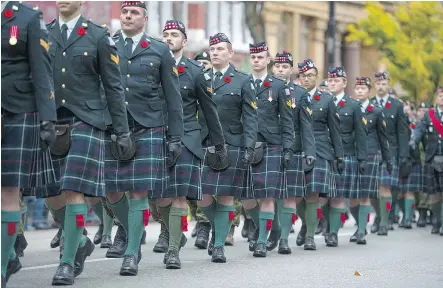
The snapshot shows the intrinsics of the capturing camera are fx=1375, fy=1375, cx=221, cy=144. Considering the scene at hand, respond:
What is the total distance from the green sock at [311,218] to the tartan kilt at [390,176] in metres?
3.81

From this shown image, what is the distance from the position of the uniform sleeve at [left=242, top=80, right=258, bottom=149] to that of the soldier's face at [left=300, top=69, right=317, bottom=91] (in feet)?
8.26

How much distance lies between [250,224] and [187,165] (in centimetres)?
452

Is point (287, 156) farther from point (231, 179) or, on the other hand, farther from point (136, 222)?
point (136, 222)

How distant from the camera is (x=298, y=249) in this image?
13938 mm

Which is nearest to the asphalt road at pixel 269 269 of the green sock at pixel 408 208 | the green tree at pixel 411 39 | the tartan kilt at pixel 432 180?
the tartan kilt at pixel 432 180

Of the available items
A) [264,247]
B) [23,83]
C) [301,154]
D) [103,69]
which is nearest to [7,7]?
[23,83]

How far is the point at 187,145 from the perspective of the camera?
443 inches

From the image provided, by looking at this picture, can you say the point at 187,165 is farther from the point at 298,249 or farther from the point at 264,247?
the point at 298,249

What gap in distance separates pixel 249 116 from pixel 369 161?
4.66 m

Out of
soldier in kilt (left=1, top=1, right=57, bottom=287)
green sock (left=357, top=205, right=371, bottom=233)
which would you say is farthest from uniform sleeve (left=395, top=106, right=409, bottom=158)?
soldier in kilt (left=1, top=1, right=57, bottom=287)

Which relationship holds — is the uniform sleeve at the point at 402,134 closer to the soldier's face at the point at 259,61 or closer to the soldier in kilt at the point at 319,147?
the soldier in kilt at the point at 319,147

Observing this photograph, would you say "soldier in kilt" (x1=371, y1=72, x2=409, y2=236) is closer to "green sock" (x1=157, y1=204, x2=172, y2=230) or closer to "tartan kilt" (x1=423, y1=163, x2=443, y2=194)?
"tartan kilt" (x1=423, y1=163, x2=443, y2=194)

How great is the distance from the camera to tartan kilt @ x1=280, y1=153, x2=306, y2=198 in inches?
532

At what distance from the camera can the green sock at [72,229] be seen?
29.6ft
